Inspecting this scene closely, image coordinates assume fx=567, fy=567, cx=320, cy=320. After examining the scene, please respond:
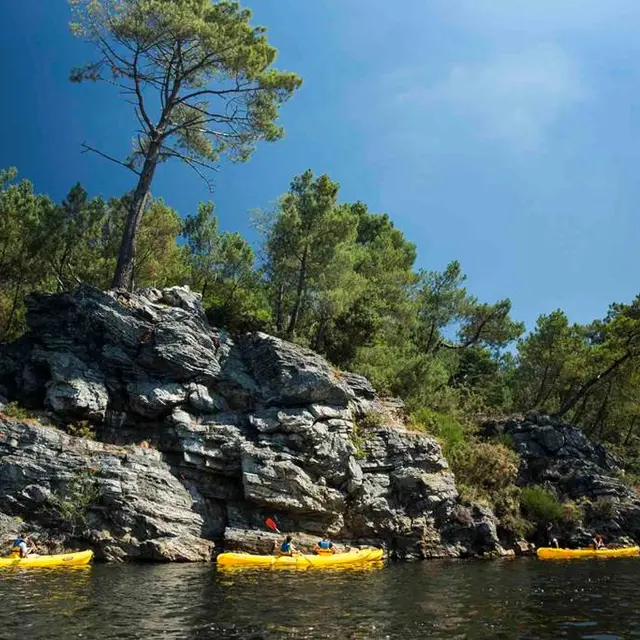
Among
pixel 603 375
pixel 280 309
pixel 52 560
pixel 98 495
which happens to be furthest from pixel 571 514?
pixel 52 560

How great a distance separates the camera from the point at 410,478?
26.4 m

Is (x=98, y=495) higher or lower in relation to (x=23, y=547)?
higher

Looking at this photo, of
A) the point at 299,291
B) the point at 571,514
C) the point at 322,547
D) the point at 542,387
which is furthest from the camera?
the point at 542,387

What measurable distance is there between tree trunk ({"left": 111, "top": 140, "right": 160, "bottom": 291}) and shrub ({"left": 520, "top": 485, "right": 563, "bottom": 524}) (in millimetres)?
23397

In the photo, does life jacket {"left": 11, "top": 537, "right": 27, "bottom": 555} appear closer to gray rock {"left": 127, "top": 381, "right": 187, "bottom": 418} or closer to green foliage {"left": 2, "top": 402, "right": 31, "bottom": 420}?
green foliage {"left": 2, "top": 402, "right": 31, "bottom": 420}

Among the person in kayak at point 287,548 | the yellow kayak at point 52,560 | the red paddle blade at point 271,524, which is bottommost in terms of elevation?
the yellow kayak at point 52,560

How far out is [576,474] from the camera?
32812 mm

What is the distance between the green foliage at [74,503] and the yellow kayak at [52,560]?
1.52m

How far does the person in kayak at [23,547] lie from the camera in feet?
60.3

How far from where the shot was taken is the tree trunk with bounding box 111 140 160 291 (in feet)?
92.9

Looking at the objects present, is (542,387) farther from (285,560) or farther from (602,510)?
(285,560)

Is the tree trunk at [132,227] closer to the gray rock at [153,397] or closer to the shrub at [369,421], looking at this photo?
the gray rock at [153,397]

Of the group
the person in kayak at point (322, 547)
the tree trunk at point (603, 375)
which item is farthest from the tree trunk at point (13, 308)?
the tree trunk at point (603, 375)

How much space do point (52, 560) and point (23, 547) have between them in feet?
3.34
